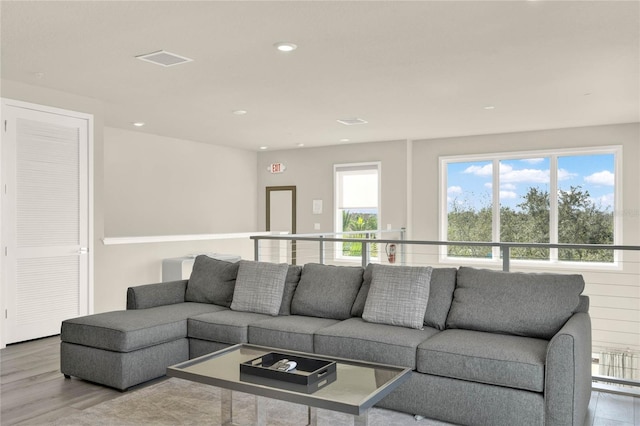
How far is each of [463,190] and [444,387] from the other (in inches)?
234

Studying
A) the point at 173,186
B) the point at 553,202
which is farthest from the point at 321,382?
the point at 173,186

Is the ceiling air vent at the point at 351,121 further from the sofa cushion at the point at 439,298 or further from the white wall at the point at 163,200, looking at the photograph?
the sofa cushion at the point at 439,298

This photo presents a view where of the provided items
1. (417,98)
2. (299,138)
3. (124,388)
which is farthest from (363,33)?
(299,138)

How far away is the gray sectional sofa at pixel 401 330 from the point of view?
2.82m

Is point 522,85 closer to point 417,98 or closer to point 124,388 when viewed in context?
point 417,98

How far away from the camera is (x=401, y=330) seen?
3.44 m

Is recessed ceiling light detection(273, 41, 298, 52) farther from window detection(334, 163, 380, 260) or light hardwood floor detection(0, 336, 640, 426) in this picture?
window detection(334, 163, 380, 260)

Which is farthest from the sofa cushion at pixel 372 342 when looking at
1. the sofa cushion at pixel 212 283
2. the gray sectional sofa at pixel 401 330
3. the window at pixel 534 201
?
the window at pixel 534 201

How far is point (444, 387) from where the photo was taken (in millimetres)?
3008

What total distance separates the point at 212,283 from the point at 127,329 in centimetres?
113

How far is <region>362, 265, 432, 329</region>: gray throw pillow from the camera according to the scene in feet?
11.7

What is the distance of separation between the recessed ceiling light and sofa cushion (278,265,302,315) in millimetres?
1808

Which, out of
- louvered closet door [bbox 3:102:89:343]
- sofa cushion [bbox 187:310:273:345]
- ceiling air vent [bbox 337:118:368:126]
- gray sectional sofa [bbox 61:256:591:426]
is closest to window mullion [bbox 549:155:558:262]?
ceiling air vent [bbox 337:118:368:126]

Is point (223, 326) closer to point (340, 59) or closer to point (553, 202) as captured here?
point (340, 59)
